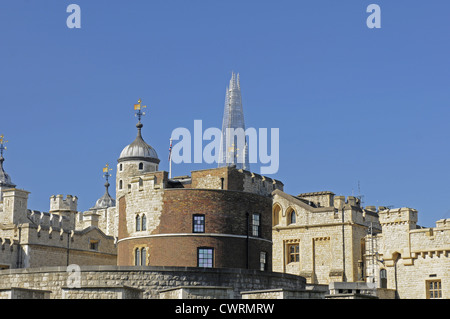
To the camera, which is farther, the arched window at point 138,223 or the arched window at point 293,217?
the arched window at point 293,217

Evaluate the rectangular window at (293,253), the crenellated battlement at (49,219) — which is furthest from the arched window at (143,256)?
the crenellated battlement at (49,219)

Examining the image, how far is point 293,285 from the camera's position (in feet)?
142

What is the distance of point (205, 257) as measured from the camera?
48.1 metres

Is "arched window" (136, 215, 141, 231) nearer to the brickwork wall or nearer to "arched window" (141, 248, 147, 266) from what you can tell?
the brickwork wall

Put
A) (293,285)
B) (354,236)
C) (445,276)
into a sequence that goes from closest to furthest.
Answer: (293,285) → (445,276) → (354,236)

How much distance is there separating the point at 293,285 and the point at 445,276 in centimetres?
2017

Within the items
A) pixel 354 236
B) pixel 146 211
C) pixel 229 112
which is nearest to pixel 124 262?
pixel 146 211

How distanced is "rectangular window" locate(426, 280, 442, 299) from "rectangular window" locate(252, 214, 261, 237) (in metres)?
16.8

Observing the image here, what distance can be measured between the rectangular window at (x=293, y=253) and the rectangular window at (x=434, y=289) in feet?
41.3

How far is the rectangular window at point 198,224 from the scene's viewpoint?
48.5 metres

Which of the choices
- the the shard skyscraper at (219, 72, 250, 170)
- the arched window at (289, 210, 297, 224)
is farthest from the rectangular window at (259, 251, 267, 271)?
the the shard skyscraper at (219, 72, 250, 170)

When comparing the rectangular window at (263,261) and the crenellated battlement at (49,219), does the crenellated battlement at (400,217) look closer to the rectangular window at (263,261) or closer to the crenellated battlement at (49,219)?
the rectangular window at (263,261)

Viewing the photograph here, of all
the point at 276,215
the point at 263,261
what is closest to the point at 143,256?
the point at 263,261
